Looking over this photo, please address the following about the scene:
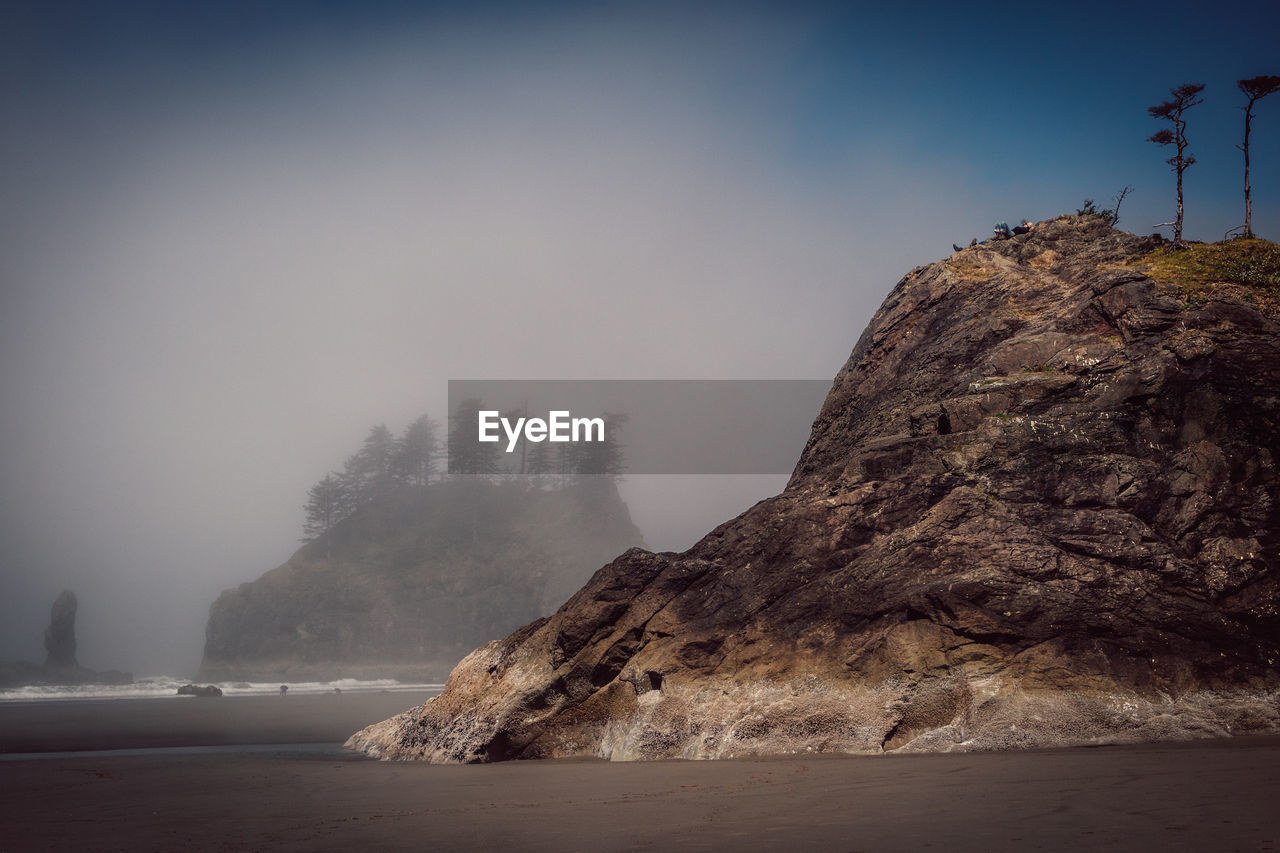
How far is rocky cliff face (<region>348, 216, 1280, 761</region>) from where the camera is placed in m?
12.5

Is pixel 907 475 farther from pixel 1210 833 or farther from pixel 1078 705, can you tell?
pixel 1210 833

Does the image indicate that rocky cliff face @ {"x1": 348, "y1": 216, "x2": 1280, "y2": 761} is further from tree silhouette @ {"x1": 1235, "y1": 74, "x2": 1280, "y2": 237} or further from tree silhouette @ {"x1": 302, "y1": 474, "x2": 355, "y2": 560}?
tree silhouette @ {"x1": 302, "y1": 474, "x2": 355, "y2": 560}

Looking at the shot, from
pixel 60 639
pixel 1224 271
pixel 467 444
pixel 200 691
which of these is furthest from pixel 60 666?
pixel 1224 271

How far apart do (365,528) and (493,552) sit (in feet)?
56.9

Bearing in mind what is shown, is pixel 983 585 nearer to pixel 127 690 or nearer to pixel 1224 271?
pixel 1224 271

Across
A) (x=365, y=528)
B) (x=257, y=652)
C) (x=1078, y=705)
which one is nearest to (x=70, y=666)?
(x=257, y=652)

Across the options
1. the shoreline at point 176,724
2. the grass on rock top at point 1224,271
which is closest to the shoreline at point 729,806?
the grass on rock top at point 1224,271

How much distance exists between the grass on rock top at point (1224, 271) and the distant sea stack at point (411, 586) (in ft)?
221

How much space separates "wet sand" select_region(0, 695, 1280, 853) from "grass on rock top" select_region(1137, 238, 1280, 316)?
10.2 meters

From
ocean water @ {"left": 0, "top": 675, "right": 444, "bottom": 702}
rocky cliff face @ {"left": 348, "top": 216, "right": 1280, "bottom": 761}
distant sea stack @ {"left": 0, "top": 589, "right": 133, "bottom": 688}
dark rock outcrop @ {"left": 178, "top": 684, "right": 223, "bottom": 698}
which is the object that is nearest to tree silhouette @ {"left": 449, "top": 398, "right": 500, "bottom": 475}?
ocean water @ {"left": 0, "top": 675, "right": 444, "bottom": 702}

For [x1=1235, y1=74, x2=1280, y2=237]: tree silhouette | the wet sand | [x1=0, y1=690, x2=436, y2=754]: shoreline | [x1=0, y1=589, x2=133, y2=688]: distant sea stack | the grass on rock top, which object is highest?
[x1=1235, y1=74, x2=1280, y2=237]: tree silhouette

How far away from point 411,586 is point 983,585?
79.2 metres

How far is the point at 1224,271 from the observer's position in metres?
18.2

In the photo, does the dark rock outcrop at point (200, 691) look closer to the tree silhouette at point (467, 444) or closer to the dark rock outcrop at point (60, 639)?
the dark rock outcrop at point (60, 639)
